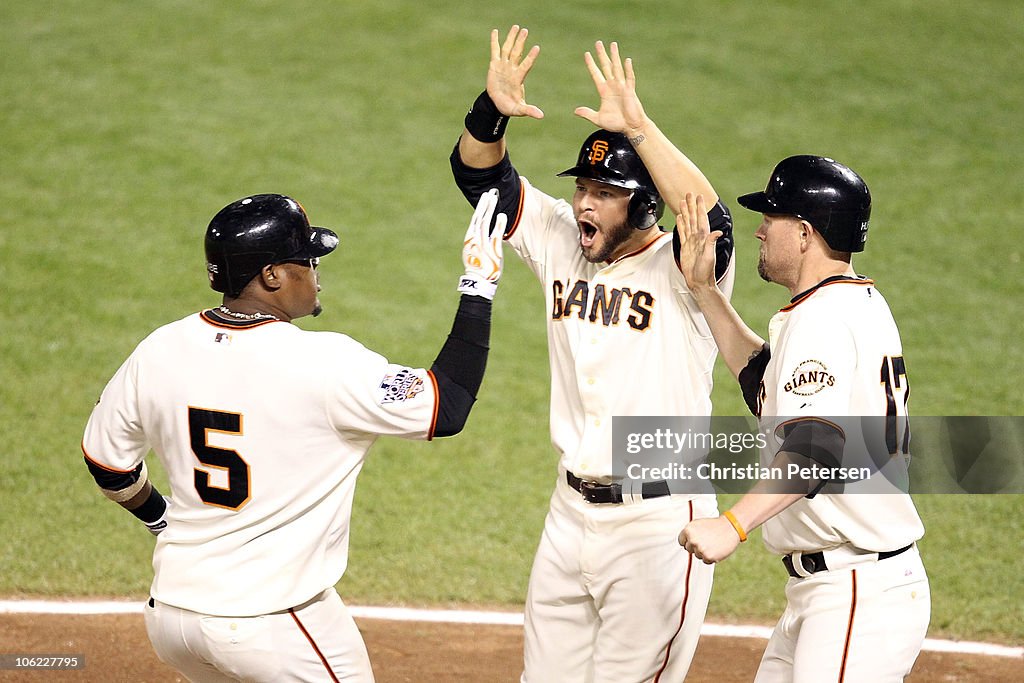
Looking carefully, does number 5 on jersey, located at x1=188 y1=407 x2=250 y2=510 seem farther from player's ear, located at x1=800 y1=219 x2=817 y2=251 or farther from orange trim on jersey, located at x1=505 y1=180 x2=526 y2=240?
player's ear, located at x1=800 y1=219 x2=817 y2=251

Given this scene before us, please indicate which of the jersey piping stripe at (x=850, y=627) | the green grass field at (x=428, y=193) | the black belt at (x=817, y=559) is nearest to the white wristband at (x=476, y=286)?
the black belt at (x=817, y=559)

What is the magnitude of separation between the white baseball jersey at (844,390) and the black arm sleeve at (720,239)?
0.38m

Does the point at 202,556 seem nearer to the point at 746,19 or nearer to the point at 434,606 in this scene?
the point at 434,606

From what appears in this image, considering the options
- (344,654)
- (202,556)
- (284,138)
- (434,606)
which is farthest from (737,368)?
(284,138)

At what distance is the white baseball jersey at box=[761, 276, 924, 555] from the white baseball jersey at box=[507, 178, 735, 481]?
482 mm

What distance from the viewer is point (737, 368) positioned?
13.3 ft

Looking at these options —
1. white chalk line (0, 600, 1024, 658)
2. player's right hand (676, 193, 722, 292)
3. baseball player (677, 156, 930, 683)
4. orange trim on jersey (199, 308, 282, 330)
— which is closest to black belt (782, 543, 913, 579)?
baseball player (677, 156, 930, 683)

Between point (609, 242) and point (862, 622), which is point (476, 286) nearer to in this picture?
point (609, 242)

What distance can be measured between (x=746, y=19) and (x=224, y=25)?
600 cm

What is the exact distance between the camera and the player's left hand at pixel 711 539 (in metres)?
3.19

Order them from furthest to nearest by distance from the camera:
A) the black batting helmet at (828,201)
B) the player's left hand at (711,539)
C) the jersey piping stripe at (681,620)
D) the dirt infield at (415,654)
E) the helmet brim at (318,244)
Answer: the dirt infield at (415,654) → the jersey piping stripe at (681,620) → the black batting helmet at (828,201) → the helmet brim at (318,244) → the player's left hand at (711,539)

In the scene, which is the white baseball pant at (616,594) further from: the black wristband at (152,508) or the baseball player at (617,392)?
the black wristband at (152,508)

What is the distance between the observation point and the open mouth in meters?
4.21

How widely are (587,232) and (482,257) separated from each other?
0.63 m
